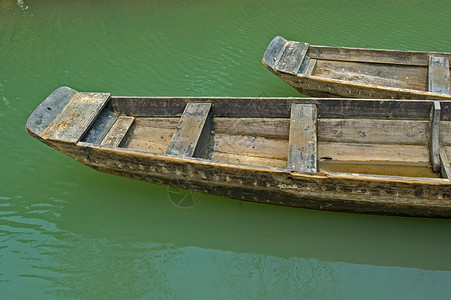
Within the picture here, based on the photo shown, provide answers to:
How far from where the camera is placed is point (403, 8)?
9.37 m

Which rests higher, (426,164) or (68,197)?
(426,164)

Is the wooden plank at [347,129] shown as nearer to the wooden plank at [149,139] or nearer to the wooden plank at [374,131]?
the wooden plank at [374,131]

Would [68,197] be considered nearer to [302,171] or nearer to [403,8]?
[302,171]

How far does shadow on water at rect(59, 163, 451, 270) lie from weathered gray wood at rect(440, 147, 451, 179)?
21.9 inches

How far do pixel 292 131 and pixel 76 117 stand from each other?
2.71 meters

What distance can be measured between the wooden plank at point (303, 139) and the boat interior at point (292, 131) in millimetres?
11

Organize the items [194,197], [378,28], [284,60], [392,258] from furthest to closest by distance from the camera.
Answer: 1. [378,28]
2. [284,60]
3. [194,197]
4. [392,258]

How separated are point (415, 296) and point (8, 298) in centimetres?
410

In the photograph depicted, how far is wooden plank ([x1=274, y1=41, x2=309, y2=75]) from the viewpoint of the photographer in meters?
5.94

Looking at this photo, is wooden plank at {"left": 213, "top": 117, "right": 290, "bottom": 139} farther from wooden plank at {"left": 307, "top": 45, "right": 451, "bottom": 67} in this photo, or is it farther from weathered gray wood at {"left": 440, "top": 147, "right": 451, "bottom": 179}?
wooden plank at {"left": 307, "top": 45, "right": 451, "bottom": 67}

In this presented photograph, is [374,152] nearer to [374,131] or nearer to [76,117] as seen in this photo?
[374,131]

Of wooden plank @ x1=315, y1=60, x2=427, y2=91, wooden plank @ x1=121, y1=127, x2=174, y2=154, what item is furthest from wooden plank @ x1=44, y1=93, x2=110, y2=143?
wooden plank @ x1=315, y1=60, x2=427, y2=91

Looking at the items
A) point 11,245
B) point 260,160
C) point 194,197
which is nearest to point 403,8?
point 260,160

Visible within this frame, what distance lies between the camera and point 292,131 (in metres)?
4.63
